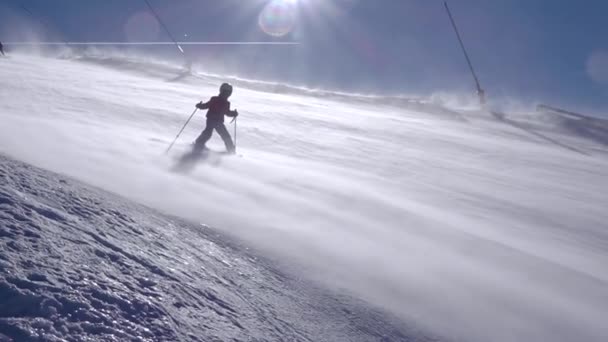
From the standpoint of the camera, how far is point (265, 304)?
3281 mm

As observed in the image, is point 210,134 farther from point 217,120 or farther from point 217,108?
point 217,108

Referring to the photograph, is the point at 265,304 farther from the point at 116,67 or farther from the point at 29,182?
the point at 116,67

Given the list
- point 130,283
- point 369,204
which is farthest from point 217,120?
point 130,283

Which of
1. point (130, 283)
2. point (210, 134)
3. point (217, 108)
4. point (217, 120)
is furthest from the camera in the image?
point (217, 108)

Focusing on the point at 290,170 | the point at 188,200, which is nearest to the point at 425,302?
the point at 188,200

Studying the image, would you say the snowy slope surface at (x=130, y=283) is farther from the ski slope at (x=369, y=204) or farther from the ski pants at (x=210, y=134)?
the ski pants at (x=210, y=134)

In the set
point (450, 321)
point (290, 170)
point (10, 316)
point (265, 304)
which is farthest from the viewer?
point (290, 170)

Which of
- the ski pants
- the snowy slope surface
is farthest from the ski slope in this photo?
the ski pants

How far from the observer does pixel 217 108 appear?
10070 millimetres

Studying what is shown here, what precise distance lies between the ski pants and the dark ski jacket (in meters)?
0.07

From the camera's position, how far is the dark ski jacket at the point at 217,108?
32.7 feet

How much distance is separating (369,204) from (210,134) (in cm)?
389

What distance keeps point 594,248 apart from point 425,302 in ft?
10.4

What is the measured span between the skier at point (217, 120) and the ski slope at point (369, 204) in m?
0.32
